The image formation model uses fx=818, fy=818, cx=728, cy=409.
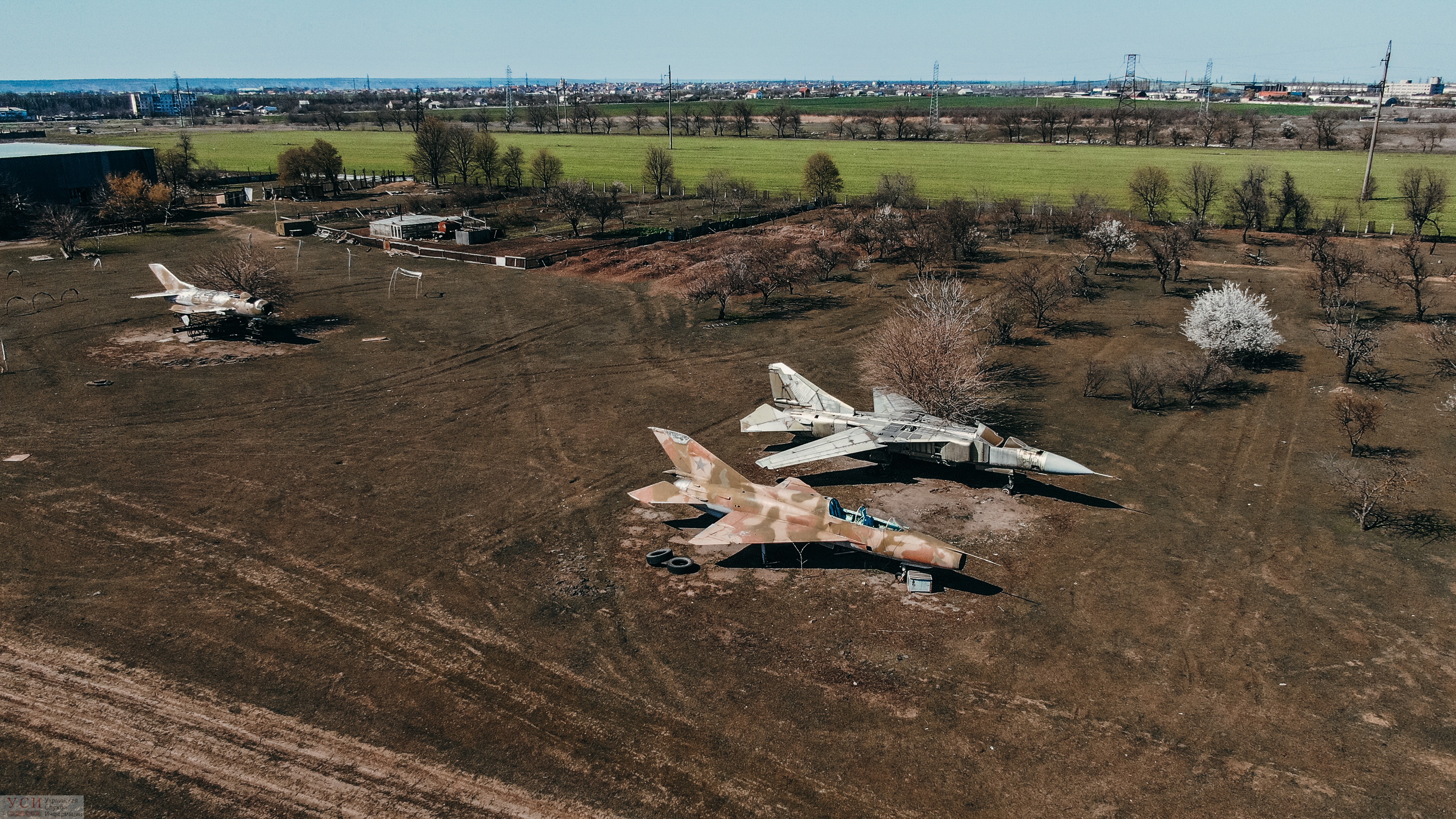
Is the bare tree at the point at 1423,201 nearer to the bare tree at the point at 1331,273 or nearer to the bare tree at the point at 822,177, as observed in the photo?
the bare tree at the point at 1331,273

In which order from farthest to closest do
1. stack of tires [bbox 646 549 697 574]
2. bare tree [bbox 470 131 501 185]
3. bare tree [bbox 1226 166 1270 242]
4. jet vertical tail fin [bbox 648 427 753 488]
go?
bare tree [bbox 470 131 501 185], bare tree [bbox 1226 166 1270 242], jet vertical tail fin [bbox 648 427 753 488], stack of tires [bbox 646 549 697 574]

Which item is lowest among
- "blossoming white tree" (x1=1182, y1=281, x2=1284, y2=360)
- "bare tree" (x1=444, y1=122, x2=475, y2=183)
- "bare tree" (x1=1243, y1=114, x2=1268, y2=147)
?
"blossoming white tree" (x1=1182, y1=281, x2=1284, y2=360)

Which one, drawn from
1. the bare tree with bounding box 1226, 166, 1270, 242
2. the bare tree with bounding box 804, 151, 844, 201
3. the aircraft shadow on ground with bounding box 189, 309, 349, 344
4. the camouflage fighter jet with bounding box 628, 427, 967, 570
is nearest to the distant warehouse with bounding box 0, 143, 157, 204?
the aircraft shadow on ground with bounding box 189, 309, 349, 344

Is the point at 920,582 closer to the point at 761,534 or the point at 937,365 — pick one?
the point at 761,534

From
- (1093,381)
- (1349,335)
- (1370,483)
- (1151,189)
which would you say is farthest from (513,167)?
(1370,483)

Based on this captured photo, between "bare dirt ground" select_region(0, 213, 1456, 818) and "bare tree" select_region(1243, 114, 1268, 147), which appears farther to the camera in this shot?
"bare tree" select_region(1243, 114, 1268, 147)

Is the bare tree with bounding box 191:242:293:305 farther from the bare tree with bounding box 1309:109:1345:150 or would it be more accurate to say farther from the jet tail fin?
the bare tree with bounding box 1309:109:1345:150

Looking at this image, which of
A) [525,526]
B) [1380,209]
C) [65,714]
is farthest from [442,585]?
[1380,209]
